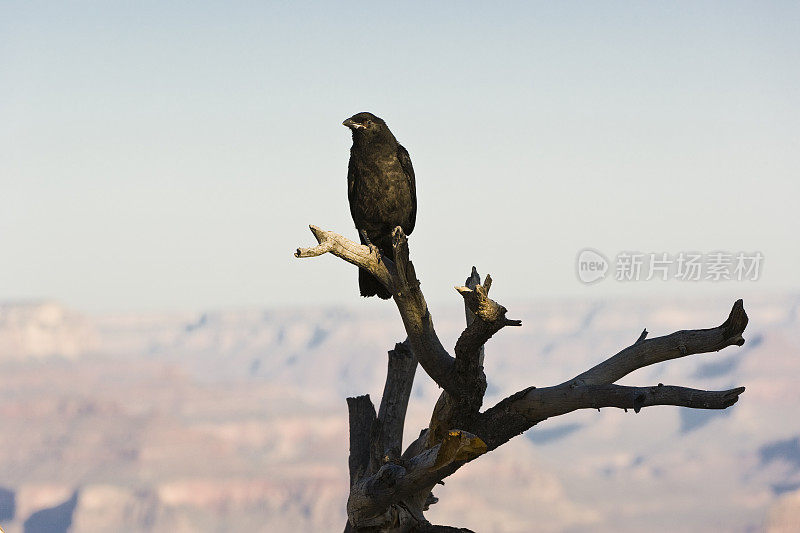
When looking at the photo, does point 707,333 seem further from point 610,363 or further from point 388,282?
point 388,282

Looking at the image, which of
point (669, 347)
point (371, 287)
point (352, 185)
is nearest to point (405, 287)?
point (371, 287)

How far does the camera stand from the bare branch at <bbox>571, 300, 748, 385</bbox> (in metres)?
8.79

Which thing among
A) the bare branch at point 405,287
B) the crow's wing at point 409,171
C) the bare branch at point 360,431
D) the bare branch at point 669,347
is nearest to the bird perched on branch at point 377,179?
the crow's wing at point 409,171

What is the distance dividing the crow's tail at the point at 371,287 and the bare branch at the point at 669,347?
2.89m

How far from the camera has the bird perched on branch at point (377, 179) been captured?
38.1ft

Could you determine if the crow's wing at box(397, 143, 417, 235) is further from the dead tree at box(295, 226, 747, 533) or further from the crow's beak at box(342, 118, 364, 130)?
the dead tree at box(295, 226, 747, 533)

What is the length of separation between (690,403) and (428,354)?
121 inches

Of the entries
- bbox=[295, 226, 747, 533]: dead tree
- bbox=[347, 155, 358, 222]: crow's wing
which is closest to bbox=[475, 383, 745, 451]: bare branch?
bbox=[295, 226, 747, 533]: dead tree

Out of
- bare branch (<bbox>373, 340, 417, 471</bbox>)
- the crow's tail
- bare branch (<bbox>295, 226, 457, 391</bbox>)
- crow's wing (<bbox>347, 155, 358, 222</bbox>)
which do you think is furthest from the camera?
bare branch (<bbox>373, 340, 417, 471</bbox>)

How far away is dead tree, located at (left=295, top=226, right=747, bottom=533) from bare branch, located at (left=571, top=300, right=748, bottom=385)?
0.04 ft

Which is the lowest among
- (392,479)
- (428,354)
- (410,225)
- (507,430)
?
(392,479)

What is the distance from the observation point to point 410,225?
1235cm

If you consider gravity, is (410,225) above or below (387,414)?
above

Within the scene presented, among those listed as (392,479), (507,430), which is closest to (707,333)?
(507,430)
